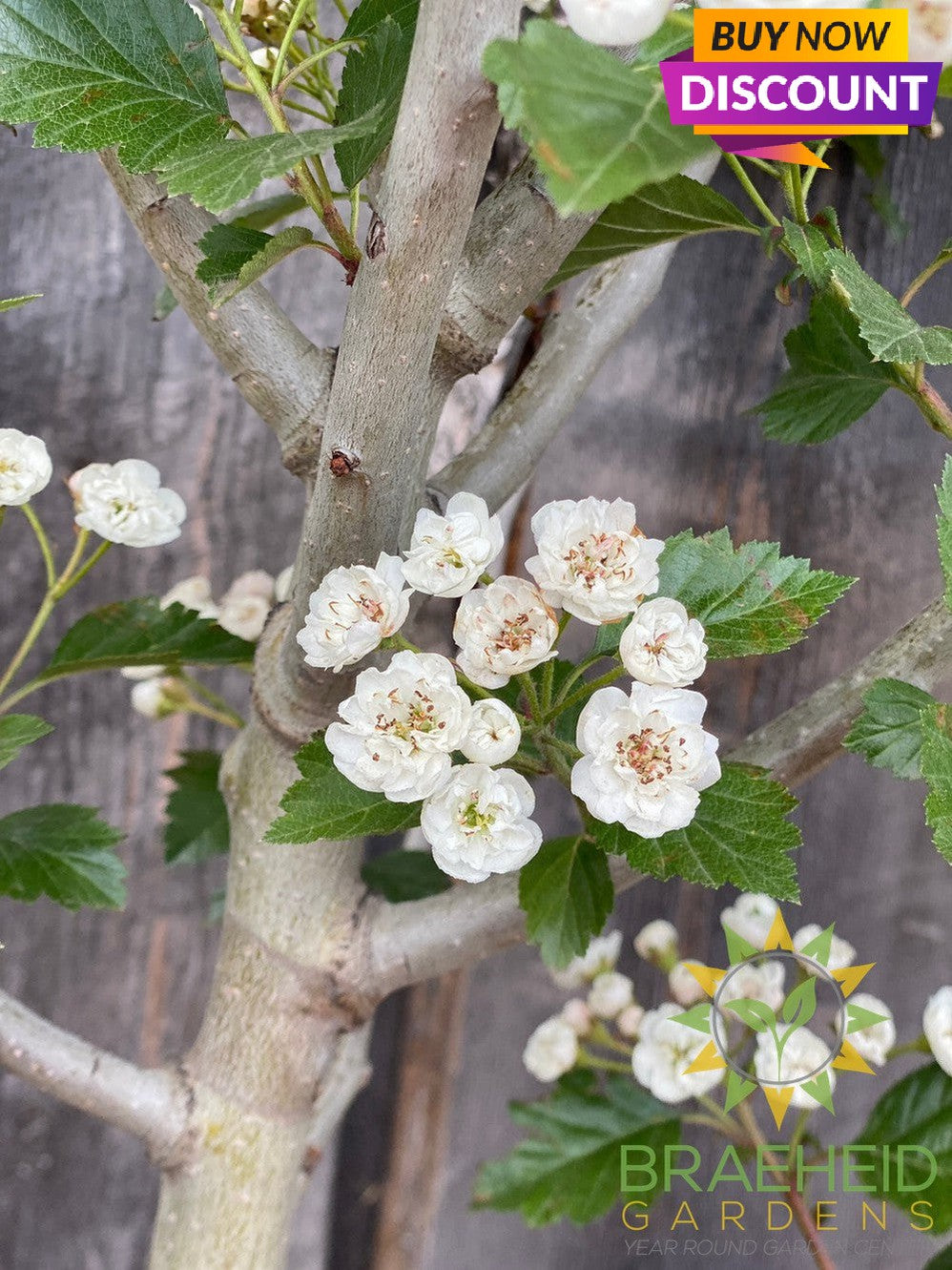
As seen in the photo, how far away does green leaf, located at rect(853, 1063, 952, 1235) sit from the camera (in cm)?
50

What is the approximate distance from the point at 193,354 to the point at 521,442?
10.9 inches

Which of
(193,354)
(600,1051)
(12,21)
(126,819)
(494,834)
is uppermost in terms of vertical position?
(12,21)

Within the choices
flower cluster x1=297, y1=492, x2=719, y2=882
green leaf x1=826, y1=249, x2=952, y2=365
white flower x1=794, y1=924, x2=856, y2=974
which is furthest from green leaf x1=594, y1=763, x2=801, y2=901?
white flower x1=794, y1=924, x2=856, y2=974

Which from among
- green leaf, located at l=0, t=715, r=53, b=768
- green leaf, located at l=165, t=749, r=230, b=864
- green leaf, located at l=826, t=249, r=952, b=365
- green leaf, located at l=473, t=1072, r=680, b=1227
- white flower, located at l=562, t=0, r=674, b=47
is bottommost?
green leaf, located at l=473, t=1072, r=680, b=1227

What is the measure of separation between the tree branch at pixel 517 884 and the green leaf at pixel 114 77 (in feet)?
0.93

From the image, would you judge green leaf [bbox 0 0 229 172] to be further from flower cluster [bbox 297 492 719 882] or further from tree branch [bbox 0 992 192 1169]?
tree branch [bbox 0 992 192 1169]

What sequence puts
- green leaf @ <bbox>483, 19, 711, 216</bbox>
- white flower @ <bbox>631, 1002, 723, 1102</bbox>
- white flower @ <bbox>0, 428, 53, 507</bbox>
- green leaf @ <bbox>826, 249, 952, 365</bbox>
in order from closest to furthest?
green leaf @ <bbox>483, 19, 711, 216</bbox>
green leaf @ <bbox>826, 249, 952, 365</bbox>
white flower @ <bbox>0, 428, 53, 507</bbox>
white flower @ <bbox>631, 1002, 723, 1102</bbox>

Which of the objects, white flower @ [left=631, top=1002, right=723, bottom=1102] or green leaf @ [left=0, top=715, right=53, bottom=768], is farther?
white flower @ [left=631, top=1002, right=723, bottom=1102]

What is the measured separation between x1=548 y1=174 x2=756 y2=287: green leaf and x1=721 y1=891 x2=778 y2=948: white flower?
0.35 metres

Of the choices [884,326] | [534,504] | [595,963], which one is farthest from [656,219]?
[595,963]

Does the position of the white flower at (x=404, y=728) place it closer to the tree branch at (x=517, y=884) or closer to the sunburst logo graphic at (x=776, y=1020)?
the tree branch at (x=517, y=884)

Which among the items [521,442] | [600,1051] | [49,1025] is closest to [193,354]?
[521,442]

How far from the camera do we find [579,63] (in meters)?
0.21

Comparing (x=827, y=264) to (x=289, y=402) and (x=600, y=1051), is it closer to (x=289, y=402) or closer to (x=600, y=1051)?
(x=289, y=402)
